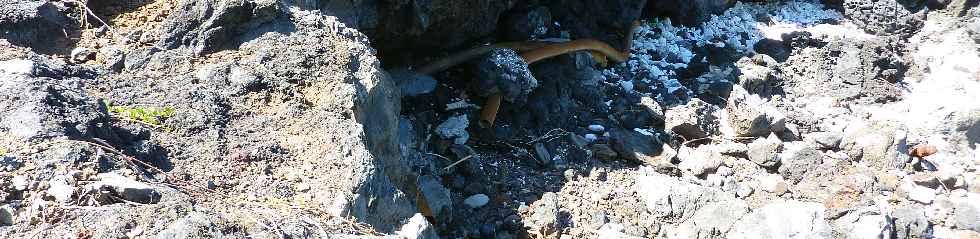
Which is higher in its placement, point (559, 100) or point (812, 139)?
point (559, 100)

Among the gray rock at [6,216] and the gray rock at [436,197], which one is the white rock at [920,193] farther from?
the gray rock at [6,216]

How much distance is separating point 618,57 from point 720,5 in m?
1.30

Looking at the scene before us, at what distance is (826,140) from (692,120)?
90cm

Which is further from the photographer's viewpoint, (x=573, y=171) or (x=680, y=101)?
(x=680, y=101)

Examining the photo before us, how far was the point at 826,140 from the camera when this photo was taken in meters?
5.41

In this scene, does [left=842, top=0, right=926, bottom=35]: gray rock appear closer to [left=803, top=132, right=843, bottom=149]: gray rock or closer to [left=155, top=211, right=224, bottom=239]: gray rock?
[left=803, top=132, right=843, bottom=149]: gray rock

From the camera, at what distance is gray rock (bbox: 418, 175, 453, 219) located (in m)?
3.94

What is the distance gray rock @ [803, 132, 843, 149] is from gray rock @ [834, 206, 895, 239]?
100 cm

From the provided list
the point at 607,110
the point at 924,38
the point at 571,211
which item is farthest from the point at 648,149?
the point at 924,38

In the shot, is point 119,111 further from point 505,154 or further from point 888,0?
point 888,0

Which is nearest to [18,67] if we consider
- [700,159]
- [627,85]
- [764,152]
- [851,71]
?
[700,159]

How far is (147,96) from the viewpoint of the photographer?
2.98m

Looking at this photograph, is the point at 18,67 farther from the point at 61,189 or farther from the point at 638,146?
the point at 638,146

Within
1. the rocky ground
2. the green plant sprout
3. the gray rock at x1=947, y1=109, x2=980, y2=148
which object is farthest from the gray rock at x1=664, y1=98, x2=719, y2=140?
the green plant sprout
